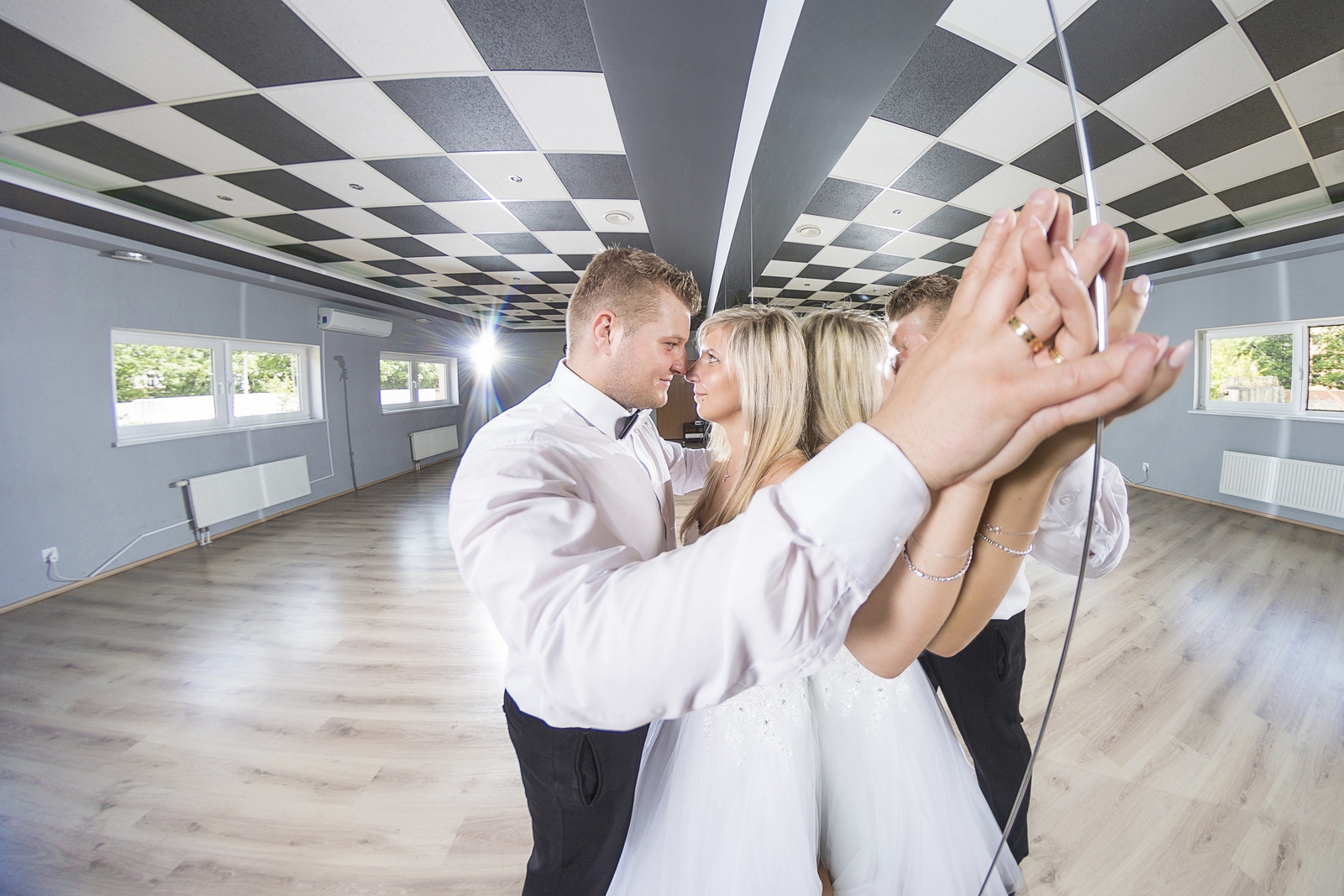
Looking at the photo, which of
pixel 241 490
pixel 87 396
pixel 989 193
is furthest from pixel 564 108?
pixel 241 490

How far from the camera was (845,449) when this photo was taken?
347mm

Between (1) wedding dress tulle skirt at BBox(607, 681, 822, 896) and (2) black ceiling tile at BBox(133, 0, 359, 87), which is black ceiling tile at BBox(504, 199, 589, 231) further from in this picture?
(1) wedding dress tulle skirt at BBox(607, 681, 822, 896)

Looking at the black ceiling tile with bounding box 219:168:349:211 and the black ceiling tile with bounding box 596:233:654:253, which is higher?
the black ceiling tile with bounding box 219:168:349:211

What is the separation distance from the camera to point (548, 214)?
10.6 ft

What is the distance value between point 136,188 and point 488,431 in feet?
13.1

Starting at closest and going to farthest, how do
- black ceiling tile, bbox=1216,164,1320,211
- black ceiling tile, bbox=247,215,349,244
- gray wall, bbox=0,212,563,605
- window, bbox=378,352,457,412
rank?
black ceiling tile, bbox=1216,164,1320,211 < gray wall, bbox=0,212,563,605 < black ceiling tile, bbox=247,215,349,244 < window, bbox=378,352,457,412

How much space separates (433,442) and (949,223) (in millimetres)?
8151

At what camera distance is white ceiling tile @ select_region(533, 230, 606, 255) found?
11.9 ft

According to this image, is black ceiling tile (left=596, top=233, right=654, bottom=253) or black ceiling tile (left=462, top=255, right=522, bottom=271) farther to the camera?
black ceiling tile (left=462, top=255, right=522, bottom=271)

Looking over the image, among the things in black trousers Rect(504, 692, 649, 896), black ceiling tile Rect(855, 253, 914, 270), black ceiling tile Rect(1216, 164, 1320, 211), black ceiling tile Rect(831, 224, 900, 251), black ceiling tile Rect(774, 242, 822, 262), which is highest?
black ceiling tile Rect(774, 242, 822, 262)

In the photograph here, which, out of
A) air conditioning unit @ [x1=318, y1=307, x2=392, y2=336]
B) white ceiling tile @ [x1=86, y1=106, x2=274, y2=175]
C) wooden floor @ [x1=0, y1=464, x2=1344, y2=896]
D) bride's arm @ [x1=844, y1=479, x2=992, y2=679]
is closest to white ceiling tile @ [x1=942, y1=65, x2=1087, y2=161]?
bride's arm @ [x1=844, y1=479, x2=992, y2=679]

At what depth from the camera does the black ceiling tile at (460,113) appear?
6.23ft

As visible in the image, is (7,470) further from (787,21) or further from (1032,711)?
(1032,711)

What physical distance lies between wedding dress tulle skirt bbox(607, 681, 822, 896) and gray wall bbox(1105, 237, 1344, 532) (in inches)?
32.6
